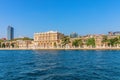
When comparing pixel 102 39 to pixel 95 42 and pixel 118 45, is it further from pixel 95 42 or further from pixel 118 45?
pixel 118 45

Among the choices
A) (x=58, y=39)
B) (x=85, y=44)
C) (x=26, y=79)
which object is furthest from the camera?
(x=58, y=39)

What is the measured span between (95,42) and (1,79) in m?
137

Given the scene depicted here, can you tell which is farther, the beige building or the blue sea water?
the beige building

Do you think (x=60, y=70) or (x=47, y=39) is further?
(x=47, y=39)

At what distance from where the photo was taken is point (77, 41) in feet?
533

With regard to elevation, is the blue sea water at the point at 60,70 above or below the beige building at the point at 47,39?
below

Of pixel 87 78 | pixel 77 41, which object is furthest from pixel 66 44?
pixel 87 78

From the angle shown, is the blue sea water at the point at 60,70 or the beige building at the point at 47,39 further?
the beige building at the point at 47,39

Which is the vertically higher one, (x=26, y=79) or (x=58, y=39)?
(x=58, y=39)

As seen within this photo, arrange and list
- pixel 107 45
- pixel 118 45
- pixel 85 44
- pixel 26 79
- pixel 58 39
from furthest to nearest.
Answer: pixel 58 39 → pixel 85 44 → pixel 107 45 → pixel 118 45 → pixel 26 79

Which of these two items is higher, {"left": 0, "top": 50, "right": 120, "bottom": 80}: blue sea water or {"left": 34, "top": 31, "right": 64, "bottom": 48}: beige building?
{"left": 34, "top": 31, "right": 64, "bottom": 48}: beige building

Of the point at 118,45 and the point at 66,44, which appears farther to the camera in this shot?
the point at 66,44

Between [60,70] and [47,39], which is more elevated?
[47,39]

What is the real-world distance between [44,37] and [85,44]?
5147 cm
